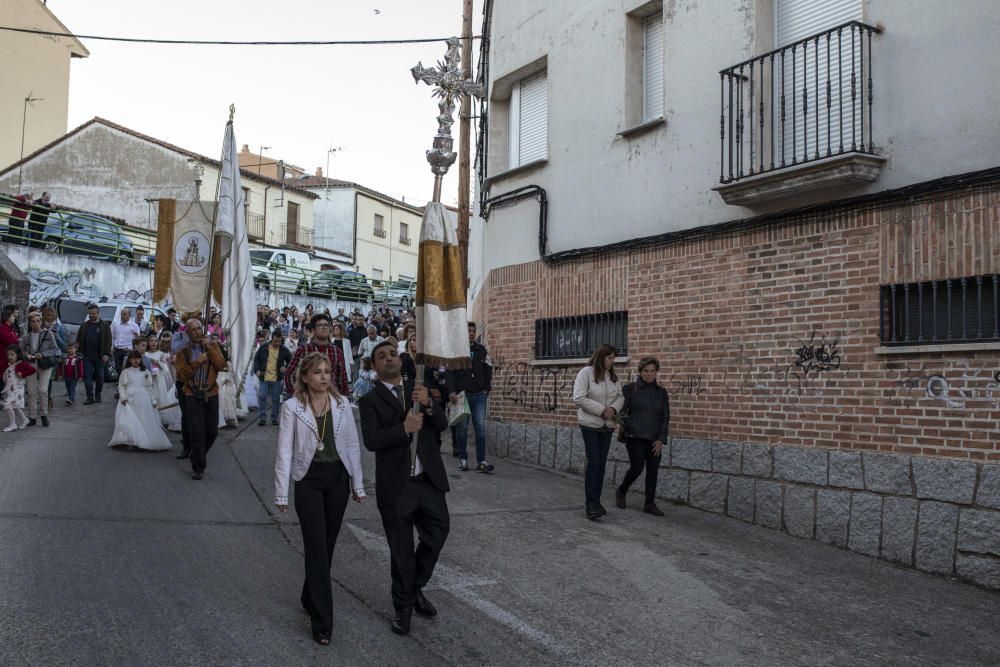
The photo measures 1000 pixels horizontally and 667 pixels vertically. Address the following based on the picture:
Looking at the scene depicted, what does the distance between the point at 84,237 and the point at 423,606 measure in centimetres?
2274

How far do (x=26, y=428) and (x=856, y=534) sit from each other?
10746 millimetres

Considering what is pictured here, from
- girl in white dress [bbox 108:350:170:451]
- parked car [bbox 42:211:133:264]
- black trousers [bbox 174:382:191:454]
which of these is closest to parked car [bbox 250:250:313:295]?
parked car [bbox 42:211:133:264]

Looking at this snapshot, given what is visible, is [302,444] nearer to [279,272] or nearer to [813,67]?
[813,67]

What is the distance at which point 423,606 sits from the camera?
5512 millimetres

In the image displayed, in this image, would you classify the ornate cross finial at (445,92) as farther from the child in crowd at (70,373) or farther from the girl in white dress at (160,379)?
the child in crowd at (70,373)

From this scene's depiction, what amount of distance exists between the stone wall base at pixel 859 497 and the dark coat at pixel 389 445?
13.2ft

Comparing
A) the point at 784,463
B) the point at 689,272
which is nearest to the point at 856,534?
the point at 784,463

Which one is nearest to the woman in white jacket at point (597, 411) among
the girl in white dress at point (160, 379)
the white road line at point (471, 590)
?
the white road line at point (471, 590)

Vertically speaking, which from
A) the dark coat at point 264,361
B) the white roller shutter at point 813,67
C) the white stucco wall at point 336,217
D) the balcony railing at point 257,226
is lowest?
the dark coat at point 264,361

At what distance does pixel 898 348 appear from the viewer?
295 inches

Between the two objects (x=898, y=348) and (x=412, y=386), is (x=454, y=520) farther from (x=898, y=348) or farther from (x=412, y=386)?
(x=898, y=348)

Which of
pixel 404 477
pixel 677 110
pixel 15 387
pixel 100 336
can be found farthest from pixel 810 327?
pixel 100 336

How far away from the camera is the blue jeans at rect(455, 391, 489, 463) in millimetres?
10867

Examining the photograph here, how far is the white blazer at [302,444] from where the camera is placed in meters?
5.16
